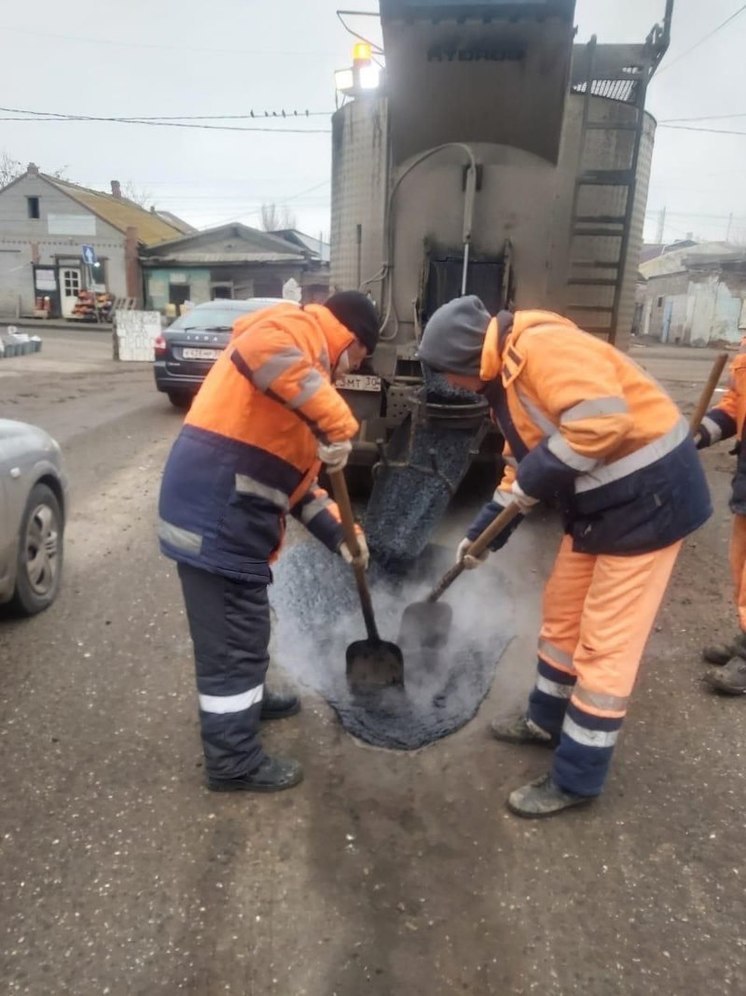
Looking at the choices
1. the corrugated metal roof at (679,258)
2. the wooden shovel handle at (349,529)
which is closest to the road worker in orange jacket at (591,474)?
the wooden shovel handle at (349,529)

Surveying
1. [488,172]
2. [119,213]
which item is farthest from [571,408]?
[119,213]

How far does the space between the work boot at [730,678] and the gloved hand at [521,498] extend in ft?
4.88

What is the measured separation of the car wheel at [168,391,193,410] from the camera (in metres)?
10.4

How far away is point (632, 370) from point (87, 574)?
11.2 ft

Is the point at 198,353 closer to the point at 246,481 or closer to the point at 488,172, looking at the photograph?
the point at 488,172

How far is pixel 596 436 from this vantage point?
2297 mm

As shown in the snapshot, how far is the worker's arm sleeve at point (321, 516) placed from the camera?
3.12m

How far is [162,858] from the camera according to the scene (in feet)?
7.75

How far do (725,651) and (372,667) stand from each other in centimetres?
171

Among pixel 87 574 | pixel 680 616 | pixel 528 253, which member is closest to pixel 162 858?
pixel 87 574

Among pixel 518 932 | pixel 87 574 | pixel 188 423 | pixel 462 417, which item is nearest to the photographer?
pixel 518 932

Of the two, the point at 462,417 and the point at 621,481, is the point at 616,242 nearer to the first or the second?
the point at 462,417

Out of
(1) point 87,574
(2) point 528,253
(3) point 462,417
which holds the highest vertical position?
(2) point 528,253

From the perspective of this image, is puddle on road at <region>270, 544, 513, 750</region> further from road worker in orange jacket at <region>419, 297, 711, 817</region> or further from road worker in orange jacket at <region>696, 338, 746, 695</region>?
road worker in orange jacket at <region>696, 338, 746, 695</region>
